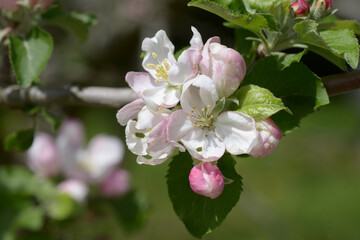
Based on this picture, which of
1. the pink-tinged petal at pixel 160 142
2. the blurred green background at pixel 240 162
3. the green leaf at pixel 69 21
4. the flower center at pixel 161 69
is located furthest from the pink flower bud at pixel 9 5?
the blurred green background at pixel 240 162

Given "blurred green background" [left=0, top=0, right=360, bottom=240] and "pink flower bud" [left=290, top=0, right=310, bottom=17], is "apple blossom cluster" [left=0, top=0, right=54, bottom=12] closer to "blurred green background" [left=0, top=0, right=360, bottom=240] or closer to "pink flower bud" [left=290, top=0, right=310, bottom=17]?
"pink flower bud" [left=290, top=0, right=310, bottom=17]

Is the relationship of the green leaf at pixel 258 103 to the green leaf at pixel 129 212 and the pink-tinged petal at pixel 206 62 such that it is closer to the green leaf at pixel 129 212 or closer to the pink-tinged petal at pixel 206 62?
the pink-tinged petal at pixel 206 62

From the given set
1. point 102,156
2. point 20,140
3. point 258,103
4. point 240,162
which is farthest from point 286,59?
point 240,162

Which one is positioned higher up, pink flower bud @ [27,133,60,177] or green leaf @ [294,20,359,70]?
green leaf @ [294,20,359,70]

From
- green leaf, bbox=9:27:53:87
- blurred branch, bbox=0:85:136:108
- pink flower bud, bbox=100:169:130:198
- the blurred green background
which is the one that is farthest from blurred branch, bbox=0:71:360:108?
the blurred green background

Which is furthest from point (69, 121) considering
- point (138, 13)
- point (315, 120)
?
point (315, 120)

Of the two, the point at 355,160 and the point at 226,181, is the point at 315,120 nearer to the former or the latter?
the point at 355,160
